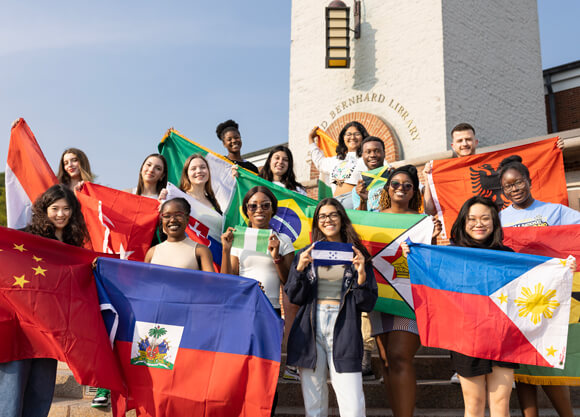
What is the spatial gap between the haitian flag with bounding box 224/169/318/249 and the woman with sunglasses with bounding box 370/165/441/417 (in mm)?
947

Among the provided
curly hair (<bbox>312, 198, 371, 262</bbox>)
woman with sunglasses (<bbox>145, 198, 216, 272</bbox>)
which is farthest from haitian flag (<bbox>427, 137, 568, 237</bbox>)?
woman with sunglasses (<bbox>145, 198, 216, 272</bbox>)

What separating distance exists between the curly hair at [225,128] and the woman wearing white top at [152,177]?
1.37m

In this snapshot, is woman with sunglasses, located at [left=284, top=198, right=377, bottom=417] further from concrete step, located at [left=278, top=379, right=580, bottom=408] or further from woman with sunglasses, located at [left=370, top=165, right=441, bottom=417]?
concrete step, located at [left=278, top=379, right=580, bottom=408]

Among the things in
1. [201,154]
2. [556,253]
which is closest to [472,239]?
[556,253]

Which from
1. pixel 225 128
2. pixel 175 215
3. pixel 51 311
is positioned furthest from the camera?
pixel 225 128

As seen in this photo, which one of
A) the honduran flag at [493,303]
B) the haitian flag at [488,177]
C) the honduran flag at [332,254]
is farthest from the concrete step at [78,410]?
the haitian flag at [488,177]

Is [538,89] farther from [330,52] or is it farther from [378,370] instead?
[378,370]

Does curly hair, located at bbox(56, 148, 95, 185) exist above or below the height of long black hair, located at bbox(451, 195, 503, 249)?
above

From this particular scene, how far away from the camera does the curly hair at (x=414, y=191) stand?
4539mm

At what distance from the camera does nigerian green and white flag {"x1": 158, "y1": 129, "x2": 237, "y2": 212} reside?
19.7ft

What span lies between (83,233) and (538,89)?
11.7 m

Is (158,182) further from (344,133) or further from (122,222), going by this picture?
(344,133)

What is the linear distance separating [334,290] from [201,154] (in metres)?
3.01

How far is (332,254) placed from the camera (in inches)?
145
